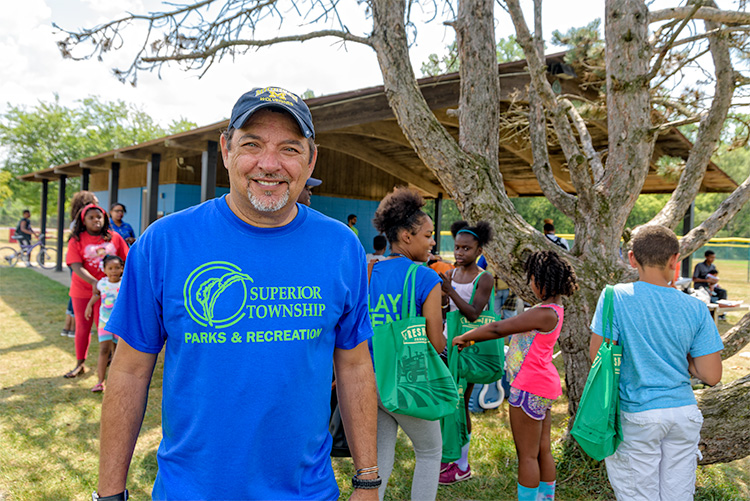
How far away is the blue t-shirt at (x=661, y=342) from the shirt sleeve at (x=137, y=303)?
7.55ft

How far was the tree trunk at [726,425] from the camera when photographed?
3.42 metres

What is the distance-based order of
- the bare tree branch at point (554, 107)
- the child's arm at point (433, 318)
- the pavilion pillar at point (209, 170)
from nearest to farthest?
the child's arm at point (433, 318)
the bare tree branch at point (554, 107)
the pavilion pillar at point (209, 170)

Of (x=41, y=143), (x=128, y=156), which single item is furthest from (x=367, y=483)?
(x=41, y=143)

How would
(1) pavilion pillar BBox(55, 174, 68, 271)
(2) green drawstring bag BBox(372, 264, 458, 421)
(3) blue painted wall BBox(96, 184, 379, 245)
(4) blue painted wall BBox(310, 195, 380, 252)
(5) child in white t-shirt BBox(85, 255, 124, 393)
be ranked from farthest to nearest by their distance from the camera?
1. (1) pavilion pillar BBox(55, 174, 68, 271)
2. (4) blue painted wall BBox(310, 195, 380, 252)
3. (3) blue painted wall BBox(96, 184, 379, 245)
4. (5) child in white t-shirt BBox(85, 255, 124, 393)
5. (2) green drawstring bag BBox(372, 264, 458, 421)

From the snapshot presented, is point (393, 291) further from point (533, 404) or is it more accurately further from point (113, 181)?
point (113, 181)

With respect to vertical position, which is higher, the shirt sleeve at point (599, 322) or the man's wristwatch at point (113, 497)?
the shirt sleeve at point (599, 322)

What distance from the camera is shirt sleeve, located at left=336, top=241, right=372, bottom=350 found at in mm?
1692

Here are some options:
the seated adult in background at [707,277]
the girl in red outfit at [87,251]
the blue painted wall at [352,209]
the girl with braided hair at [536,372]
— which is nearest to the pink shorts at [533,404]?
the girl with braided hair at [536,372]

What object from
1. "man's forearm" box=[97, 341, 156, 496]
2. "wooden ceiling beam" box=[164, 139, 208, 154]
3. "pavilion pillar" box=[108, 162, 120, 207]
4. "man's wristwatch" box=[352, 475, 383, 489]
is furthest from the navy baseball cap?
"pavilion pillar" box=[108, 162, 120, 207]

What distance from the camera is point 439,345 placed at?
2895 millimetres

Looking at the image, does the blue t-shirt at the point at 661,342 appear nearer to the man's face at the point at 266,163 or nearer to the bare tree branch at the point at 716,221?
the bare tree branch at the point at 716,221

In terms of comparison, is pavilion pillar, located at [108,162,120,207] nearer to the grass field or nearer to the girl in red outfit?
the grass field

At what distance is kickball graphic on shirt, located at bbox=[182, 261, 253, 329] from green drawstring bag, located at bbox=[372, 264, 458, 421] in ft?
4.79

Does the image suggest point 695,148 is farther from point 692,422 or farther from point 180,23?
point 180,23
